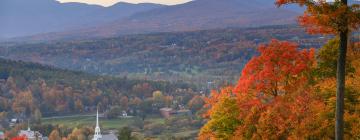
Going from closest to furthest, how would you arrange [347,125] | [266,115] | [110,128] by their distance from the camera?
1. [347,125]
2. [266,115]
3. [110,128]

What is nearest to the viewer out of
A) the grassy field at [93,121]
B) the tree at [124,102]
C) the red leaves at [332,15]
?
the red leaves at [332,15]

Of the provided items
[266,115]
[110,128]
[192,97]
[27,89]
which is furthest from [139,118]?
[266,115]

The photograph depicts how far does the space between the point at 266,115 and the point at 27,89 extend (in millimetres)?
107896

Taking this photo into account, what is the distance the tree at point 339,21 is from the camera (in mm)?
14992

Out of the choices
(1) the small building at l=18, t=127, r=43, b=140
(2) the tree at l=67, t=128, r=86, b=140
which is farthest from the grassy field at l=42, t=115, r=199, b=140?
(2) the tree at l=67, t=128, r=86, b=140

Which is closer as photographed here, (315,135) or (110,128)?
(315,135)

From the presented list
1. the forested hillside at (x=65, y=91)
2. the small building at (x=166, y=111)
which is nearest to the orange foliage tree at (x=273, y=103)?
the small building at (x=166, y=111)

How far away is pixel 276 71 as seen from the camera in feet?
85.9

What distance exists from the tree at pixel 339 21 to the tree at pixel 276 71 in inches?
394

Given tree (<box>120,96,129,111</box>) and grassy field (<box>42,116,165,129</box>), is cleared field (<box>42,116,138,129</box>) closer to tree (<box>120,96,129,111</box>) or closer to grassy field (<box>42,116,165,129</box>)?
grassy field (<box>42,116,165,129</box>)

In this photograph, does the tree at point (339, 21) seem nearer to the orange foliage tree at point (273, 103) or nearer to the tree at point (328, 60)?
the orange foliage tree at point (273, 103)

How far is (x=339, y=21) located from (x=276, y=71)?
1124cm

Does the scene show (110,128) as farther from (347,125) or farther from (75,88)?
(347,125)

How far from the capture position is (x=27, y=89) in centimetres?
12700
